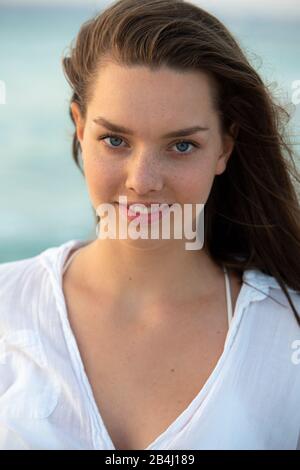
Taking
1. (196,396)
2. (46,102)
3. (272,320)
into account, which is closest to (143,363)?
(196,396)

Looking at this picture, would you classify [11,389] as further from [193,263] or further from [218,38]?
[218,38]

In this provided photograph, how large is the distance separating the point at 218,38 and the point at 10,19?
24.0 feet

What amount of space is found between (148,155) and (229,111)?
0.33 m

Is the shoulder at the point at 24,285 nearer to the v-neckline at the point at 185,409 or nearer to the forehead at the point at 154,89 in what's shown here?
the v-neckline at the point at 185,409

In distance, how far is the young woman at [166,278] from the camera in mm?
2107

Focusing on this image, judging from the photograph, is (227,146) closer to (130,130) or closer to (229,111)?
(229,111)

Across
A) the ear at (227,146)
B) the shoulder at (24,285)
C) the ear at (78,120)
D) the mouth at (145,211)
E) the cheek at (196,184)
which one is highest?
the ear at (78,120)

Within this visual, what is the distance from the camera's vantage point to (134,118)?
207cm

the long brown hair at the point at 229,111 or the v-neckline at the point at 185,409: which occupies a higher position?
the long brown hair at the point at 229,111

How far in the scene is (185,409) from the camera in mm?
2152

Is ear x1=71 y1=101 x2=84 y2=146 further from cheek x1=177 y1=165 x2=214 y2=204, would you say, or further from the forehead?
cheek x1=177 y1=165 x2=214 y2=204

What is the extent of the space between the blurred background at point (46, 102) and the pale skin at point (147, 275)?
2.80m

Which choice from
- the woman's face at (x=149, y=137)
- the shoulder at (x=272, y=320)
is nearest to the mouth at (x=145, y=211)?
the woman's face at (x=149, y=137)
